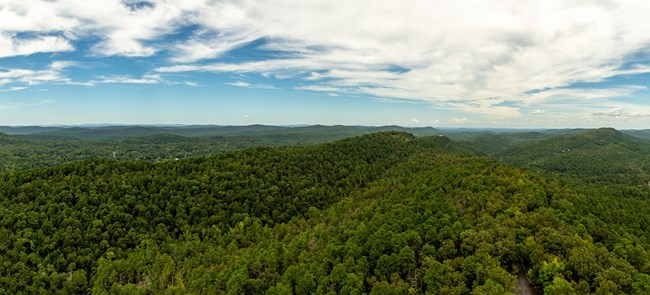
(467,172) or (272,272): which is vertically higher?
(467,172)

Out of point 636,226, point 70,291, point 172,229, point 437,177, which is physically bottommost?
point 70,291

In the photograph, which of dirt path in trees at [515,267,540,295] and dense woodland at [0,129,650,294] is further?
dense woodland at [0,129,650,294]

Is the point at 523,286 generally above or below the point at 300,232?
above

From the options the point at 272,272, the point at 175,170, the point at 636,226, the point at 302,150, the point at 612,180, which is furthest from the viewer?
the point at 612,180

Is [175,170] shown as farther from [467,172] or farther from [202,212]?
[467,172]

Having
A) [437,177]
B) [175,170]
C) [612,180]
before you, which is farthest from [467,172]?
[612,180]

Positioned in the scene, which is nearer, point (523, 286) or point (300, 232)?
point (523, 286)

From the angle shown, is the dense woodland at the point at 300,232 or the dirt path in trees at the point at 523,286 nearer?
the dirt path in trees at the point at 523,286

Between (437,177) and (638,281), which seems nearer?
(638,281)
